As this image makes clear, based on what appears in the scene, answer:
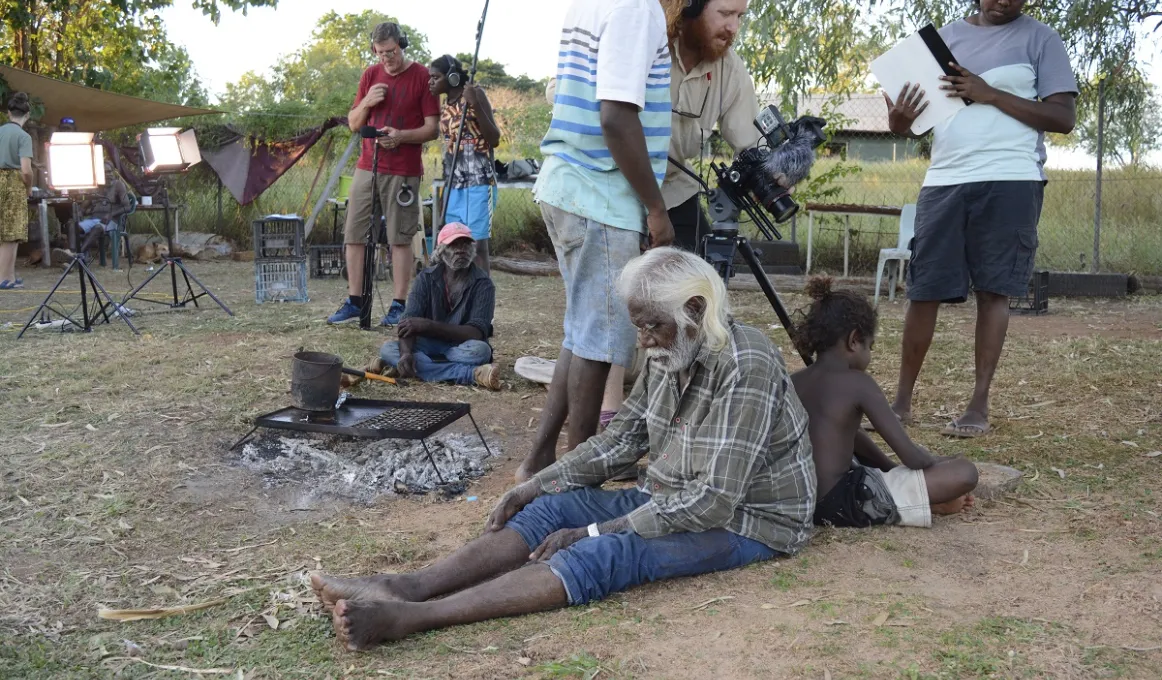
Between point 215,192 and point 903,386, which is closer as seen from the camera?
point 903,386

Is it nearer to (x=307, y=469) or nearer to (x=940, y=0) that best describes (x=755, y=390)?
(x=307, y=469)

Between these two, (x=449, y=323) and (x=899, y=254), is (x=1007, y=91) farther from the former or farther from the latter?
(x=899, y=254)

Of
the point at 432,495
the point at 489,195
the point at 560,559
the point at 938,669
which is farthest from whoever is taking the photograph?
the point at 489,195

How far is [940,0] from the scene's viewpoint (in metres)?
9.05

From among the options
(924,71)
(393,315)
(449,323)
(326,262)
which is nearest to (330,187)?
(326,262)

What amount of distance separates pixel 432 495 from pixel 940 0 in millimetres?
7084

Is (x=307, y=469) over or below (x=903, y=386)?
below

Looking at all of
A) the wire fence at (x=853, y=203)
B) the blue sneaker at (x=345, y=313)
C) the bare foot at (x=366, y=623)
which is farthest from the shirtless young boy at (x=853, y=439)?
the wire fence at (x=853, y=203)

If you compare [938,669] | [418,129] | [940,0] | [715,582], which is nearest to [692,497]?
[715,582]

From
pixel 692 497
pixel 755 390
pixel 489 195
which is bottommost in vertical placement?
pixel 692 497

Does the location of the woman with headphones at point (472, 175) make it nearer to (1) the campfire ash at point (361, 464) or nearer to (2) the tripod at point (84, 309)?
(2) the tripod at point (84, 309)

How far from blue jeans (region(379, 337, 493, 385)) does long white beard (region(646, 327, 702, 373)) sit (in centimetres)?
321

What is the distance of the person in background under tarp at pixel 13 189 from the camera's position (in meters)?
10.3

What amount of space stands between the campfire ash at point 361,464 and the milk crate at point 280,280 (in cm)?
512
